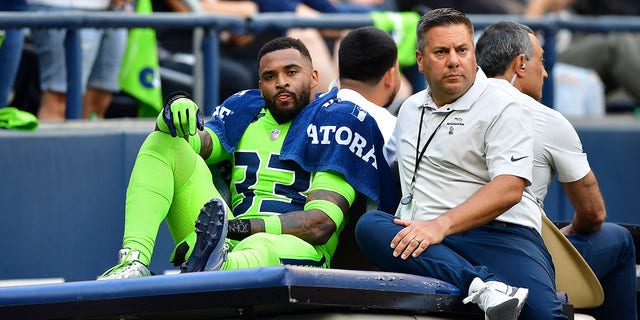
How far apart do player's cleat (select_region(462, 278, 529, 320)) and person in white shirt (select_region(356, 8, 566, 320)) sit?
0.04m

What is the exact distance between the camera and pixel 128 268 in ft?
18.5

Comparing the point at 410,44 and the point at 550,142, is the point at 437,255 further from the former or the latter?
the point at 410,44

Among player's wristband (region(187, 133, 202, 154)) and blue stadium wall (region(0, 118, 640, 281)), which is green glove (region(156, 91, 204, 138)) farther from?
blue stadium wall (region(0, 118, 640, 281))

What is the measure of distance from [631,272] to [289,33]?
3.60m

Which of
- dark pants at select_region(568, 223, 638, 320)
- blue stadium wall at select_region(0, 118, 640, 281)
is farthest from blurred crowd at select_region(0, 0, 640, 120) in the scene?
dark pants at select_region(568, 223, 638, 320)

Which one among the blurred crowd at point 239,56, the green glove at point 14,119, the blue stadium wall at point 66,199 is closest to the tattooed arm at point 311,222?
the blurred crowd at point 239,56

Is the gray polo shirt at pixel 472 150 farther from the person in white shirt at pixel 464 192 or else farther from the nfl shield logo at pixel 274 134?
the nfl shield logo at pixel 274 134

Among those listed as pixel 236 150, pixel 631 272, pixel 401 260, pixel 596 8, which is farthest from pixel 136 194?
pixel 596 8

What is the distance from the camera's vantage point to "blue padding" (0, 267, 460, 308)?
5.07 meters

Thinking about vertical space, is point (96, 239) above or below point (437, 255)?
below

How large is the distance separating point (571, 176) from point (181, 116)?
1747 millimetres

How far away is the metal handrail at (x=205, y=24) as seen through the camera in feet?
25.8

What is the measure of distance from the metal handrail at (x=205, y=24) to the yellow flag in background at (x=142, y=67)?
40cm

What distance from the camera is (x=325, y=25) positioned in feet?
28.9
